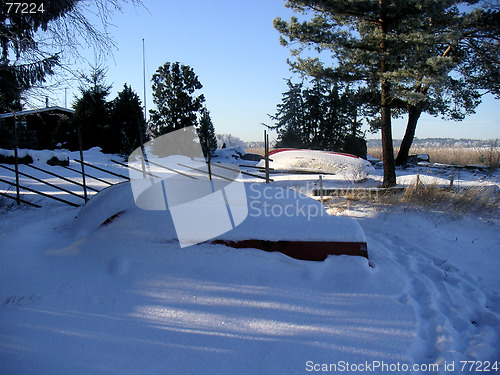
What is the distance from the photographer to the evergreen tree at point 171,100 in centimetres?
2027

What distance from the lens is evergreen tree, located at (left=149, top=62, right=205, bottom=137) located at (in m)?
20.3

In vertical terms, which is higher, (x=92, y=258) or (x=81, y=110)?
(x=81, y=110)

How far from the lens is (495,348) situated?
285 cm

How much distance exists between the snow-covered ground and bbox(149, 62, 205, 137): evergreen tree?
1632 cm

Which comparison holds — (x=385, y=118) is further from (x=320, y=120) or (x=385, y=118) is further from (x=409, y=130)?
(x=320, y=120)

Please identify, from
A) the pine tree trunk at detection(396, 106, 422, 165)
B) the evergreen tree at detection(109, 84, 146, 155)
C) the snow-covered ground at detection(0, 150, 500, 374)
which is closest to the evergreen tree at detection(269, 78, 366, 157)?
the pine tree trunk at detection(396, 106, 422, 165)

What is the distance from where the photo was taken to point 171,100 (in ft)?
66.5

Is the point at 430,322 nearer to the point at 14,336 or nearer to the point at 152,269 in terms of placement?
the point at 152,269

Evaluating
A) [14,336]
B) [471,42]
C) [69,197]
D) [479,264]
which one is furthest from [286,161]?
[14,336]

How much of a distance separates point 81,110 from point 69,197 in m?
14.7

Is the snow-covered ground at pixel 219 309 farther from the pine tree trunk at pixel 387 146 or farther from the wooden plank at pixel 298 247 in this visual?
the pine tree trunk at pixel 387 146

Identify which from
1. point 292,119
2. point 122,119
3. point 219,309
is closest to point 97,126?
point 122,119

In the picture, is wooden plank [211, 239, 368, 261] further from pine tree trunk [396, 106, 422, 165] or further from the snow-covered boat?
pine tree trunk [396, 106, 422, 165]

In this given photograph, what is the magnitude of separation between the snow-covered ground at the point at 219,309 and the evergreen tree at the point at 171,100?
16.3m
